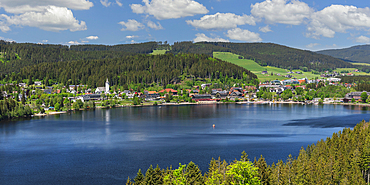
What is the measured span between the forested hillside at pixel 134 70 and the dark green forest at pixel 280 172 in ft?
347

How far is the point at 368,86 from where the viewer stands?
118 meters

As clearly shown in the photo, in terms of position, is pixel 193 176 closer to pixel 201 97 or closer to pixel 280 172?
pixel 280 172

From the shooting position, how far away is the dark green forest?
22.4 m

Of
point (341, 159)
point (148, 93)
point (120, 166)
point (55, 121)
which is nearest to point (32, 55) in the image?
point (148, 93)

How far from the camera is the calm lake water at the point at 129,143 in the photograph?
33.4 meters

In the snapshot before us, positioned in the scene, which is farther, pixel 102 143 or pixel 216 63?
pixel 216 63

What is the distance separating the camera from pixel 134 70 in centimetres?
14462

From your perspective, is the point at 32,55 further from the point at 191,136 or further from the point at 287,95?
the point at 191,136

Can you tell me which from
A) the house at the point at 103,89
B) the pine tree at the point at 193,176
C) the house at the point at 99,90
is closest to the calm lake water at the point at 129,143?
the pine tree at the point at 193,176

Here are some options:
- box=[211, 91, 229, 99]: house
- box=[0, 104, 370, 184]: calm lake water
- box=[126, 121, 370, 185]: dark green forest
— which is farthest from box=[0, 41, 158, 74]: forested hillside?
box=[126, 121, 370, 185]: dark green forest

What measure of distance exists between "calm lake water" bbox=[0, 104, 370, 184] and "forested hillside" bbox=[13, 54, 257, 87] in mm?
64271

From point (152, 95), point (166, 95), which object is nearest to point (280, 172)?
point (166, 95)

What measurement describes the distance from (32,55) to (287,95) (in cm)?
13265

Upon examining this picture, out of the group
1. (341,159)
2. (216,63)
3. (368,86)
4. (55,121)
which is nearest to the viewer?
(341,159)
